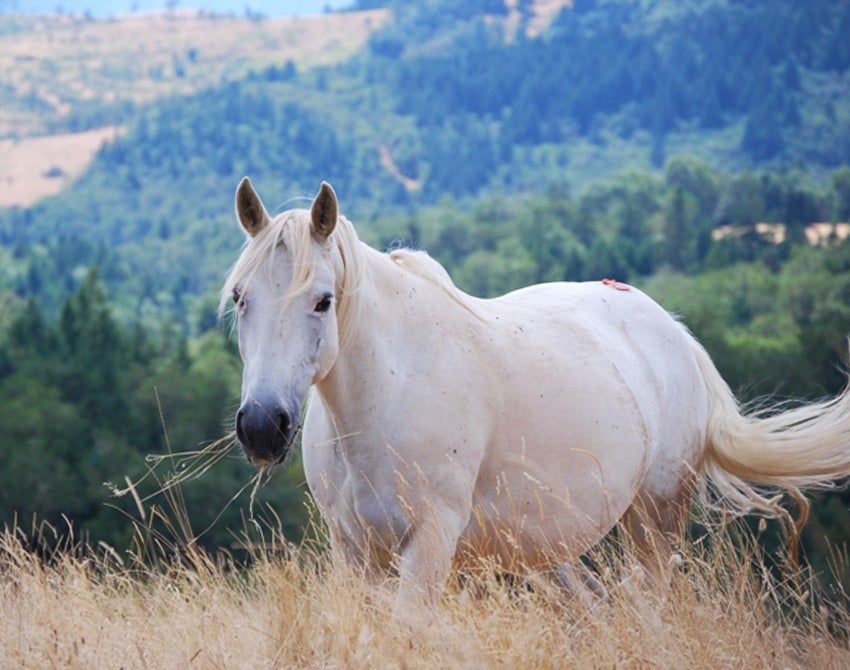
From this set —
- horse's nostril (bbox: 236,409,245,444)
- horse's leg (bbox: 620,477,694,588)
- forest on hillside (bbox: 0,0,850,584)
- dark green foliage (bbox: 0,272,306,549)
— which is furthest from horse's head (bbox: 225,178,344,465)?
dark green foliage (bbox: 0,272,306,549)

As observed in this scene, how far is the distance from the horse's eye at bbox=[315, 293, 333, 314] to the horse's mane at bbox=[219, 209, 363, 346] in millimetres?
75

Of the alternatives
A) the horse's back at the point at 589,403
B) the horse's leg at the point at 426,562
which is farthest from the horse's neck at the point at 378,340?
the horse's leg at the point at 426,562

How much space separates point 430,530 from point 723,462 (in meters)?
2.18

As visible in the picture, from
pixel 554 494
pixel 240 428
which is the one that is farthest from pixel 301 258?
pixel 554 494

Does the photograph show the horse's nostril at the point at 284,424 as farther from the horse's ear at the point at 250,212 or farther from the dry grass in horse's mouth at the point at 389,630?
the horse's ear at the point at 250,212

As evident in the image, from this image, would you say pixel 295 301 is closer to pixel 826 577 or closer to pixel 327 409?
pixel 327 409

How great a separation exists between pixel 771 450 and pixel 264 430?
112 inches

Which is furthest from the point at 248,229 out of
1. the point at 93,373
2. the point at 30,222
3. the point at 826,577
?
the point at 30,222

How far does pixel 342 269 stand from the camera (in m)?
4.36

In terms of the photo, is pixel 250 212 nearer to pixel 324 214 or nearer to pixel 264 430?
pixel 324 214

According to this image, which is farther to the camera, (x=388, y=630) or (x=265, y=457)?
(x=265, y=457)

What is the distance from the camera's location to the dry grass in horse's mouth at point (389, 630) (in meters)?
3.64

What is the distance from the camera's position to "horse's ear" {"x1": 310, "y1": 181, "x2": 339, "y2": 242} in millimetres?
4207

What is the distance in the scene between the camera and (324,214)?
13.9 feet
